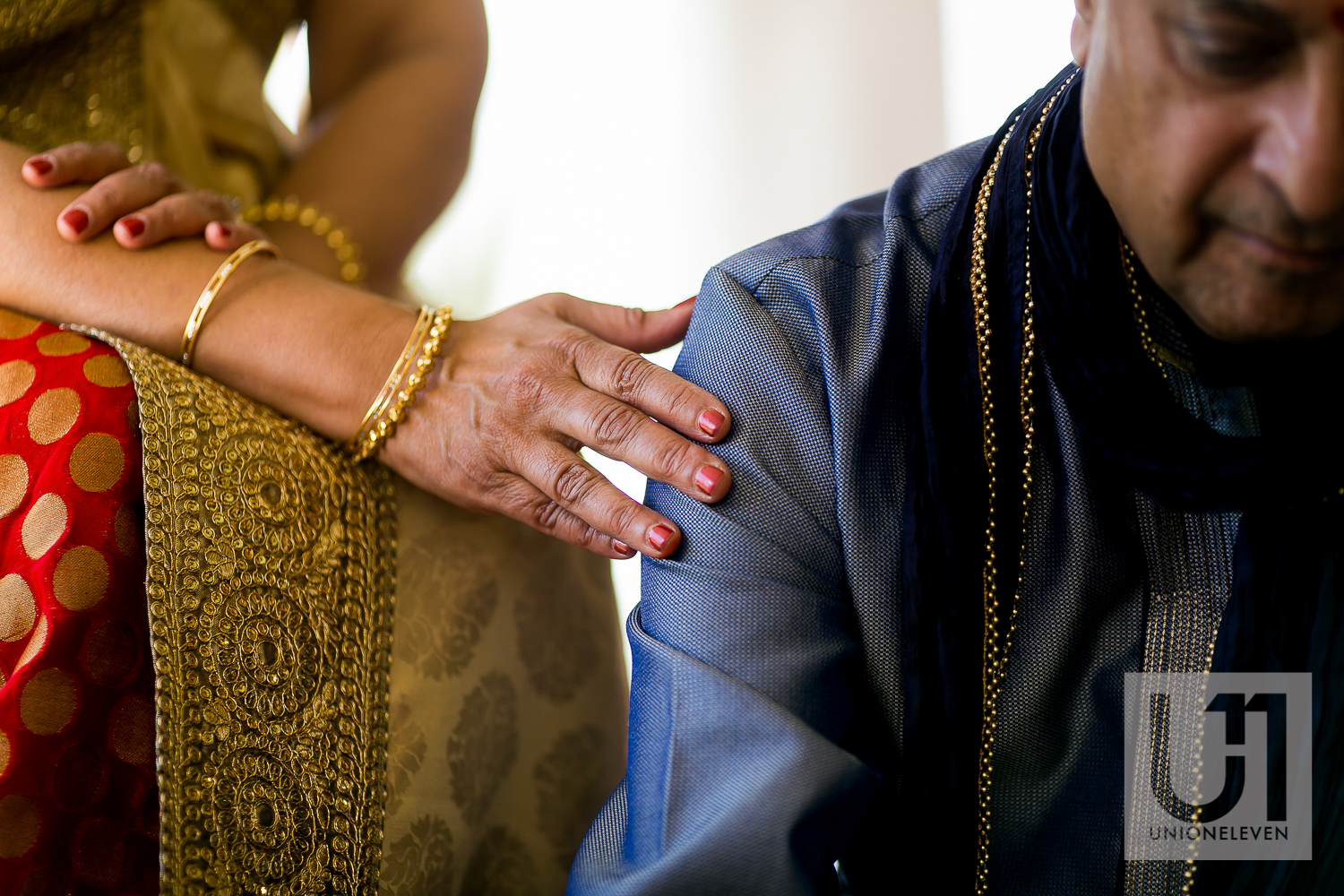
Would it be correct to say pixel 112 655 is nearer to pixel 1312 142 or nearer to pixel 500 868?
pixel 500 868

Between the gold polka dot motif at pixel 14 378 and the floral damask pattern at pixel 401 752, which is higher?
the gold polka dot motif at pixel 14 378

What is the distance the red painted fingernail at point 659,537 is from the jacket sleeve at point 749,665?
12 millimetres

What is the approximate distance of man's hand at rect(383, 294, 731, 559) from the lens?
701 mm

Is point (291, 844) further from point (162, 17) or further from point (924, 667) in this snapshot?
point (162, 17)

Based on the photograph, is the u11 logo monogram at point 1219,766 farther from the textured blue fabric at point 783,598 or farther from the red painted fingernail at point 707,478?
the red painted fingernail at point 707,478

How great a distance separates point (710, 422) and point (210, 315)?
1.43 ft

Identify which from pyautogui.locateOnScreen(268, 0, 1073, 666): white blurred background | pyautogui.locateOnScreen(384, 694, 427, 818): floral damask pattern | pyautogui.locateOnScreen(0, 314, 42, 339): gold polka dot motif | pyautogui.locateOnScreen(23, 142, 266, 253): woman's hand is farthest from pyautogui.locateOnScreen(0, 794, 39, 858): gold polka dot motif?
pyautogui.locateOnScreen(268, 0, 1073, 666): white blurred background

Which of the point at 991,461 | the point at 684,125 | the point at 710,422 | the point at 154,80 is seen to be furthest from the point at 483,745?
the point at 684,125

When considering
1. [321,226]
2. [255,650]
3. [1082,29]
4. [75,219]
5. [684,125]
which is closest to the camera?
[1082,29]

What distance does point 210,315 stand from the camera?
831mm

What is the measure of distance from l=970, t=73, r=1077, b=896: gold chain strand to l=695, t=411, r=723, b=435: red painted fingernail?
0.58 feet

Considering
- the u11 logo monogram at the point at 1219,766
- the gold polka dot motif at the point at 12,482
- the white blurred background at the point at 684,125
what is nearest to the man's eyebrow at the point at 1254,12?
the u11 logo monogram at the point at 1219,766

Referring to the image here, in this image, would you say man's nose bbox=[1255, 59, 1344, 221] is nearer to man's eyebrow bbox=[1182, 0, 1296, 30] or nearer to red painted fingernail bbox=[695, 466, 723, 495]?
man's eyebrow bbox=[1182, 0, 1296, 30]

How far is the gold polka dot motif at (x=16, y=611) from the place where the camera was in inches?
25.6
